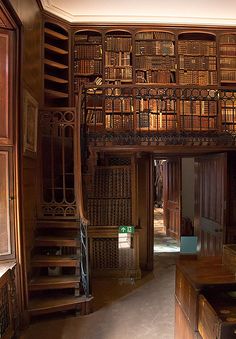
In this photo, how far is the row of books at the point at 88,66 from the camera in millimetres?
5164

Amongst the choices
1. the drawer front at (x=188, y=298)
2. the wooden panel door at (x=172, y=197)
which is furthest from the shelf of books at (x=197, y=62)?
the drawer front at (x=188, y=298)

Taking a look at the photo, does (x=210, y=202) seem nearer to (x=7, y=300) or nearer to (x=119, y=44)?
(x=119, y=44)

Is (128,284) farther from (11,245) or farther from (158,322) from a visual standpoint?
(11,245)

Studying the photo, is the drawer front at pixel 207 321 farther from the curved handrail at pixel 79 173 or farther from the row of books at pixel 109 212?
the row of books at pixel 109 212

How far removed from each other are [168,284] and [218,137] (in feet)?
7.35

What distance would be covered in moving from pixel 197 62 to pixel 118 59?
1375mm

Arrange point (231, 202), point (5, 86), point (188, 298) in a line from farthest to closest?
1. point (231, 202)
2. point (5, 86)
3. point (188, 298)

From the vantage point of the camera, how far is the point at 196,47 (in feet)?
17.6

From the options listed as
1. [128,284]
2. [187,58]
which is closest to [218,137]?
[187,58]

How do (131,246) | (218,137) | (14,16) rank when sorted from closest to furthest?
1. (14,16)
2. (218,137)
3. (131,246)

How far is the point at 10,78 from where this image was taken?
296 centimetres

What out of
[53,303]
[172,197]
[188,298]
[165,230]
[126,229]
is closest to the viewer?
[188,298]

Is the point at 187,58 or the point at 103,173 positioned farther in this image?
the point at 187,58

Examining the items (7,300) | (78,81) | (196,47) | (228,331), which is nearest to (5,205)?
(7,300)
